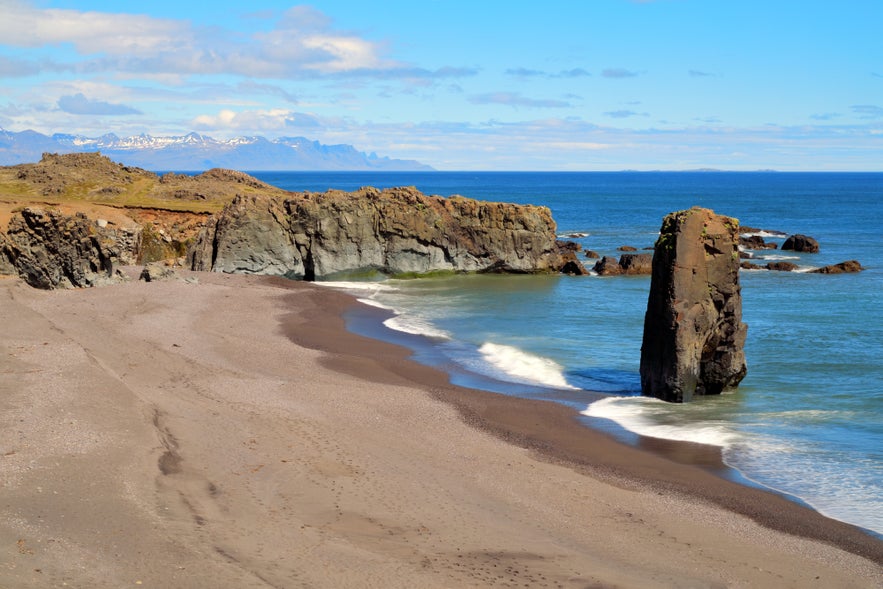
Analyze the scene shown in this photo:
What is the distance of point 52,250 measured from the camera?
37.1 metres

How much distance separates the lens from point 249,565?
11.0m

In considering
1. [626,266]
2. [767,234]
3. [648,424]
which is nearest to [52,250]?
[648,424]

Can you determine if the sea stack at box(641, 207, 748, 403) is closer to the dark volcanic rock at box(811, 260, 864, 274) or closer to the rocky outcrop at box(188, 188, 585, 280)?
the rocky outcrop at box(188, 188, 585, 280)

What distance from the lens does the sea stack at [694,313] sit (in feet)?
78.1

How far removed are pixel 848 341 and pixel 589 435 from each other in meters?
16.4

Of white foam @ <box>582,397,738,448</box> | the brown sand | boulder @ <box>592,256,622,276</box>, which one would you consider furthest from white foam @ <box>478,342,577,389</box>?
boulder @ <box>592,256,622,276</box>

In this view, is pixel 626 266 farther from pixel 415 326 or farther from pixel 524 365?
pixel 524 365

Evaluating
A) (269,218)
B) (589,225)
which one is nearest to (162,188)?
(269,218)

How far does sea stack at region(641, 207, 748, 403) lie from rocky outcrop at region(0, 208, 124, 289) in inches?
948

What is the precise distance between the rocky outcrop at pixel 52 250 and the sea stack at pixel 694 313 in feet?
79.0

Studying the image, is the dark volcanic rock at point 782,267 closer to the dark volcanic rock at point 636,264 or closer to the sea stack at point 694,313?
the dark volcanic rock at point 636,264

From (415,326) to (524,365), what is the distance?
8.48 metres

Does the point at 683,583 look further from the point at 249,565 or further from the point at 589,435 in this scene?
the point at 589,435

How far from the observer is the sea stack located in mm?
23797
